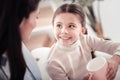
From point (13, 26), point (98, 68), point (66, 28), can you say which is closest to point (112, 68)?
point (98, 68)

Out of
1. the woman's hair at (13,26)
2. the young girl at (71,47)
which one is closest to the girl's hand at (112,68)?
the young girl at (71,47)

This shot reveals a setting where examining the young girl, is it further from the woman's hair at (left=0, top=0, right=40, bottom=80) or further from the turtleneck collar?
the woman's hair at (left=0, top=0, right=40, bottom=80)

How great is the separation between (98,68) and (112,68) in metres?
0.06

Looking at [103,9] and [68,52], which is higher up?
[103,9]

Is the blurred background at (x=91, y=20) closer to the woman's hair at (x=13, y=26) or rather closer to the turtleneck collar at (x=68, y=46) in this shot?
the turtleneck collar at (x=68, y=46)

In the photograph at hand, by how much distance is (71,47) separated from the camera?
59 centimetres

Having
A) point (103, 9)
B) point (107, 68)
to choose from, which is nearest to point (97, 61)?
point (107, 68)

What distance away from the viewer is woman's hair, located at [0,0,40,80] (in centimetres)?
41

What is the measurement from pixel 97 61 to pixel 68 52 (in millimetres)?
82

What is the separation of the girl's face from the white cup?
0.08 m

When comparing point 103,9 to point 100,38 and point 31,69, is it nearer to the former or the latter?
point 100,38

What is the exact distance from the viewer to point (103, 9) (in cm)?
67

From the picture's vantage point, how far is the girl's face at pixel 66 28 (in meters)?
0.57

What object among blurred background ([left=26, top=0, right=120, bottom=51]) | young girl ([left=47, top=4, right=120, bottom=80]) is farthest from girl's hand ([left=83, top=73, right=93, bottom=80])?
blurred background ([left=26, top=0, right=120, bottom=51])
